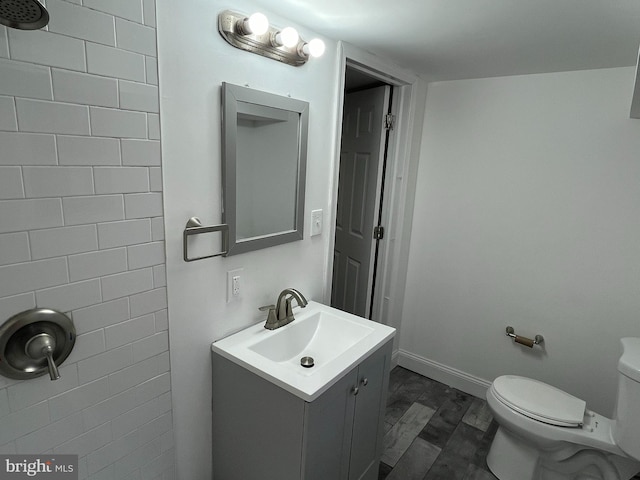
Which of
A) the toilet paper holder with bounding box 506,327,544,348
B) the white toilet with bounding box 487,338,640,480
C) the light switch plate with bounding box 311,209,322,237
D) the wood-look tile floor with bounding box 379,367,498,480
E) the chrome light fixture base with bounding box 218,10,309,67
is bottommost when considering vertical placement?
the wood-look tile floor with bounding box 379,367,498,480

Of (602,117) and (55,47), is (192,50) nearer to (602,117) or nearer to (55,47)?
(55,47)

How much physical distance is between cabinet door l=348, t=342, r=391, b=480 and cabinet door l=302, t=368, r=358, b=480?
0.17 ft

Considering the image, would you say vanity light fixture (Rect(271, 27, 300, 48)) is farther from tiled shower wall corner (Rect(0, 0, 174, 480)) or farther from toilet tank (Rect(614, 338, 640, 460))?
toilet tank (Rect(614, 338, 640, 460))

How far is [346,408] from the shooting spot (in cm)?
138

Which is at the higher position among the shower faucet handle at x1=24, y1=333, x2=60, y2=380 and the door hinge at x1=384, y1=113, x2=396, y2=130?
the door hinge at x1=384, y1=113, x2=396, y2=130

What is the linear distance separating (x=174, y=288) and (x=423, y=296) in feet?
6.00

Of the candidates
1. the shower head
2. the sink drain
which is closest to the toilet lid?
the sink drain

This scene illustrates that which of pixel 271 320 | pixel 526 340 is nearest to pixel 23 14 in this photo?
pixel 271 320

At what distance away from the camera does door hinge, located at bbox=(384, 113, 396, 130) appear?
2.27 meters

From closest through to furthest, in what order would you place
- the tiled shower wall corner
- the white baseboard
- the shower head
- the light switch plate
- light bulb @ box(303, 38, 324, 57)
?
the shower head → the tiled shower wall corner → light bulb @ box(303, 38, 324, 57) → the light switch plate → the white baseboard

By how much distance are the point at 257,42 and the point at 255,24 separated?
0.11 m

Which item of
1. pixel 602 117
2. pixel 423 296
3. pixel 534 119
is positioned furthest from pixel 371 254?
pixel 602 117

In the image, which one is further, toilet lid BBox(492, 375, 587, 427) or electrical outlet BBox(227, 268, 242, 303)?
toilet lid BBox(492, 375, 587, 427)

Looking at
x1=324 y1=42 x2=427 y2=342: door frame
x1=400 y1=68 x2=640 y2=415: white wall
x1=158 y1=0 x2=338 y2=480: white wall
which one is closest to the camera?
x1=158 y1=0 x2=338 y2=480: white wall
